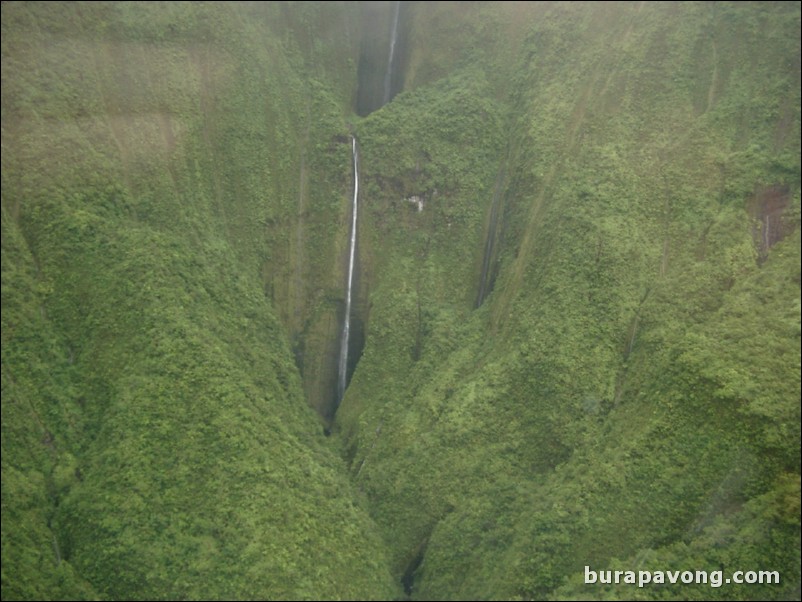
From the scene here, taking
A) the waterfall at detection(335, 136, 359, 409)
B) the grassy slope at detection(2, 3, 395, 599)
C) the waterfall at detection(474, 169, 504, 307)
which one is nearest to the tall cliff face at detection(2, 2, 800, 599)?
the grassy slope at detection(2, 3, 395, 599)

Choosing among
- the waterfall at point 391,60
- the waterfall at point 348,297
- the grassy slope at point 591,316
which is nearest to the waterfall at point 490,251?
the grassy slope at point 591,316

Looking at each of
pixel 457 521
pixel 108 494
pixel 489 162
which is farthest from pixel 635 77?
pixel 108 494

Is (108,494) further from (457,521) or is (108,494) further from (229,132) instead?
(229,132)

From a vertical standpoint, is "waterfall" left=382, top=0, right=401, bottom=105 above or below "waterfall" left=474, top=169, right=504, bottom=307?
above

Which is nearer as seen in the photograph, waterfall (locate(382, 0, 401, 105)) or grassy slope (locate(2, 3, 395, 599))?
grassy slope (locate(2, 3, 395, 599))

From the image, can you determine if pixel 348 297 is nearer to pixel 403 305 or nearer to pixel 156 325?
pixel 403 305

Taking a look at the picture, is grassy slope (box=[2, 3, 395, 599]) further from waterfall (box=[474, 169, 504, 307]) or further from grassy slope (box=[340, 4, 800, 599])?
waterfall (box=[474, 169, 504, 307])
